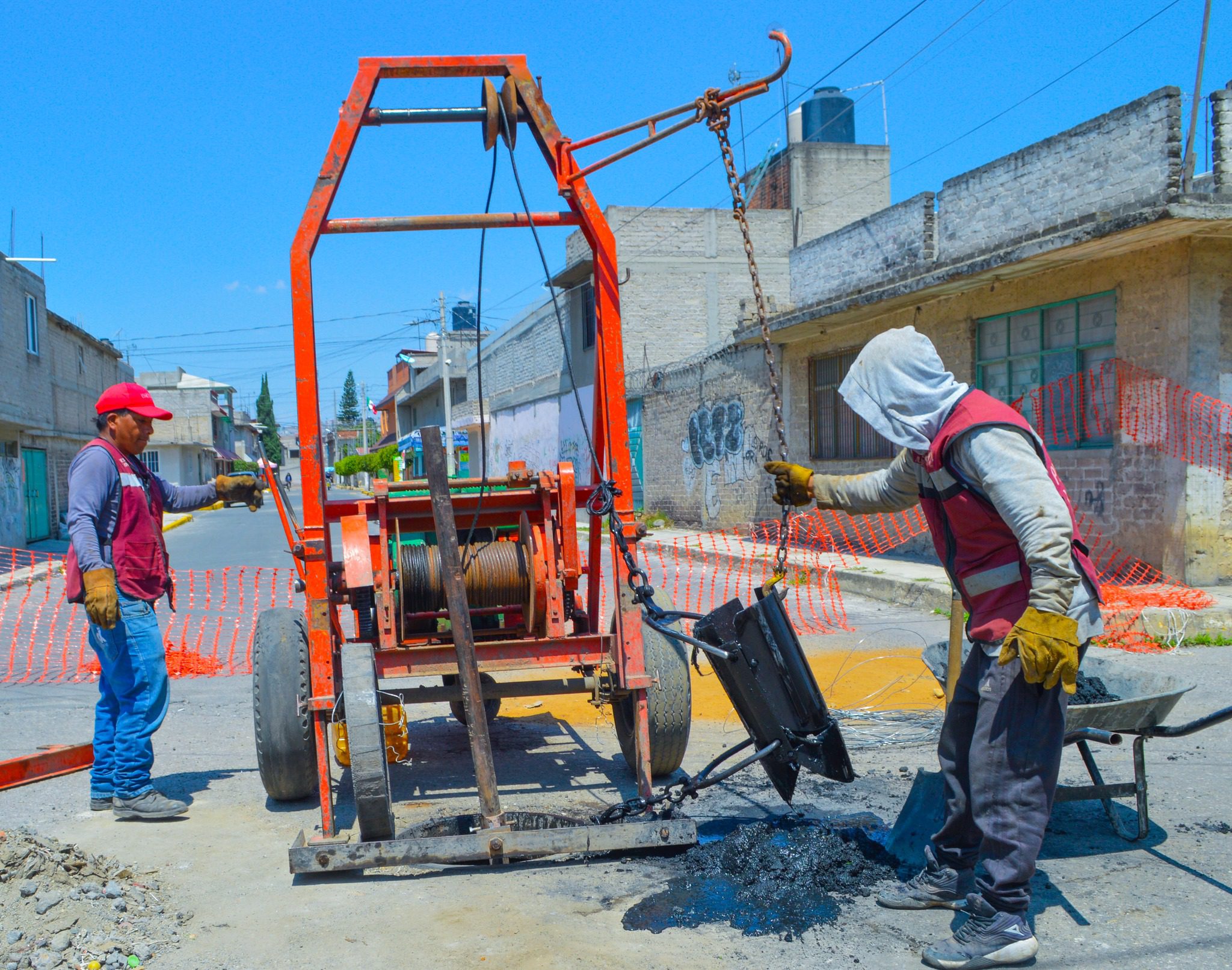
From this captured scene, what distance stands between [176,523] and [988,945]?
3367 cm

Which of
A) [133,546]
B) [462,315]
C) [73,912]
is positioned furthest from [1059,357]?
[462,315]

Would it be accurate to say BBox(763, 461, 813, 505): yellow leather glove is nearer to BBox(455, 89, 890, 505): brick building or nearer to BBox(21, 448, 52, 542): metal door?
BBox(455, 89, 890, 505): brick building

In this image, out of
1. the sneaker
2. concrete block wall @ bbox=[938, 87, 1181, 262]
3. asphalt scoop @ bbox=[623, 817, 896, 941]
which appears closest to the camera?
the sneaker

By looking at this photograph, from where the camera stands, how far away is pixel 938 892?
12.0ft

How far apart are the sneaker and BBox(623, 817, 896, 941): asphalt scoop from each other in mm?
468

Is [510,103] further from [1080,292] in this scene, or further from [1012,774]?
[1080,292]

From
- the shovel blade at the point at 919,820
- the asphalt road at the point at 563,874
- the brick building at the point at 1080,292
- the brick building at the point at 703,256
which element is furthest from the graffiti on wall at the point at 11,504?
the shovel blade at the point at 919,820

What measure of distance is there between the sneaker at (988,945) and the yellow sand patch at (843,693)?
3.47 metres

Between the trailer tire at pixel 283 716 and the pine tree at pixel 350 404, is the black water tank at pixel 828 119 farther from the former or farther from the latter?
the pine tree at pixel 350 404

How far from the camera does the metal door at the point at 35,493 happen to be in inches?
1001

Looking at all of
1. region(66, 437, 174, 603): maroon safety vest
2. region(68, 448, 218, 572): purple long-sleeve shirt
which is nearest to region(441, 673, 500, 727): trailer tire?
region(66, 437, 174, 603): maroon safety vest

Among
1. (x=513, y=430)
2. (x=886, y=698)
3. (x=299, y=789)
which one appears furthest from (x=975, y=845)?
(x=513, y=430)

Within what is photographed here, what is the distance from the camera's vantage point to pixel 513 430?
37312 mm

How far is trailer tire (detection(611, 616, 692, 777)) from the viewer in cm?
499
